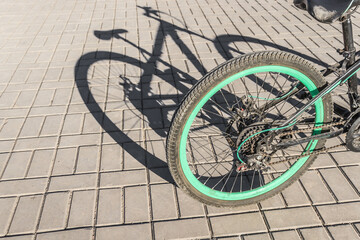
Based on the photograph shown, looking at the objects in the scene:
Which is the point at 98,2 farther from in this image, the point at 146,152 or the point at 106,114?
the point at 146,152

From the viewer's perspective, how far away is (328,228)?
2.18m

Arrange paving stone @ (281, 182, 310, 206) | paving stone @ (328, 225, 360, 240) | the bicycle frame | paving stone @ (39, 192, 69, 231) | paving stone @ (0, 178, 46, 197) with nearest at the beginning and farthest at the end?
1. the bicycle frame
2. paving stone @ (328, 225, 360, 240)
3. paving stone @ (39, 192, 69, 231)
4. paving stone @ (281, 182, 310, 206)
5. paving stone @ (0, 178, 46, 197)

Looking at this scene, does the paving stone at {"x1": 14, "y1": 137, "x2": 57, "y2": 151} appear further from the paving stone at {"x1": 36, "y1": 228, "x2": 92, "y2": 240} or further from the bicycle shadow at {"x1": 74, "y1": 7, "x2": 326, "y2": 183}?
the paving stone at {"x1": 36, "y1": 228, "x2": 92, "y2": 240}

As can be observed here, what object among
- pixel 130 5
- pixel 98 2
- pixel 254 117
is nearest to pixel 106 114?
pixel 254 117

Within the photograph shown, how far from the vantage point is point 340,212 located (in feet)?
7.49

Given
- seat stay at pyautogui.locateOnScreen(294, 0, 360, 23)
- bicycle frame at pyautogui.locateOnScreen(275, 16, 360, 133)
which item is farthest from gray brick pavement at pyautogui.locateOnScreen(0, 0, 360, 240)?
seat stay at pyautogui.locateOnScreen(294, 0, 360, 23)

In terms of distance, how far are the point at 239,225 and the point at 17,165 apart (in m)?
1.92

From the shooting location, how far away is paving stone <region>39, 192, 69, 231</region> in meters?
2.23

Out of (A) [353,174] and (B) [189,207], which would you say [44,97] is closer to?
(B) [189,207]

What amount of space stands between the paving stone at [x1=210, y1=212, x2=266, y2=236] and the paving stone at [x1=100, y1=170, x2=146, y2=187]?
2.23 ft

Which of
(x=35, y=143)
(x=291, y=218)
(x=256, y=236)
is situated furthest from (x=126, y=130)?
(x=291, y=218)

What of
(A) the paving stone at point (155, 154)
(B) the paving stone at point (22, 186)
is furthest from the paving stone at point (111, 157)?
(B) the paving stone at point (22, 186)

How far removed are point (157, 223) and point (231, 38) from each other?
10.8 ft

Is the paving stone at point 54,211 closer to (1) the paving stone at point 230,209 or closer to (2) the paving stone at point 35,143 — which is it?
(2) the paving stone at point 35,143
